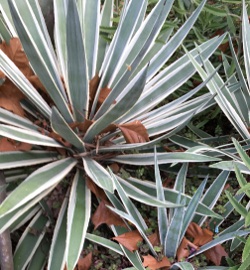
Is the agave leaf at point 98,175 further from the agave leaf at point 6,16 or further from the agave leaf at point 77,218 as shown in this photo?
the agave leaf at point 6,16

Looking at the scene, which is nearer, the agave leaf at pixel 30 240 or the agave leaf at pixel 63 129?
the agave leaf at pixel 63 129

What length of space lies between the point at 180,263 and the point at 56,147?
22.2 inches

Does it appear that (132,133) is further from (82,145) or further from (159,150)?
(159,150)

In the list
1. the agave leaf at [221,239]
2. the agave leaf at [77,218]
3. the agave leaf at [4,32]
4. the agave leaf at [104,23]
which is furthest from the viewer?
the agave leaf at [104,23]

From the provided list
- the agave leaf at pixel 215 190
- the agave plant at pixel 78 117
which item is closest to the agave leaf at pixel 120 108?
the agave plant at pixel 78 117

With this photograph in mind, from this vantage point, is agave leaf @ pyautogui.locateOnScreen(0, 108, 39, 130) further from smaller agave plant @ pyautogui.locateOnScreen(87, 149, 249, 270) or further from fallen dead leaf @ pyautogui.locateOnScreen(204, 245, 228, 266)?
fallen dead leaf @ pyautogui.locateOnScreen(204, 245, 228, 266)

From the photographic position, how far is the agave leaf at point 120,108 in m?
1.14

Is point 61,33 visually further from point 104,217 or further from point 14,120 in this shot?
point 104,217

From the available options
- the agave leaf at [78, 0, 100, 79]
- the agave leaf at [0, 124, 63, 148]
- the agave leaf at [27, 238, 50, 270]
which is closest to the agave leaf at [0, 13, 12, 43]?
the agave leaf at [78, 0, 100, 79]

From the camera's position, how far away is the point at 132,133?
1.36 m

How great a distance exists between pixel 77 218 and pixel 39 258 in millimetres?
287

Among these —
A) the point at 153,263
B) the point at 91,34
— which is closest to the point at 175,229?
the point at 153,263

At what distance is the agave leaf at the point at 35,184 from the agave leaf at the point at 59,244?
0.17 m

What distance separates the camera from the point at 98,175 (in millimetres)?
1263
